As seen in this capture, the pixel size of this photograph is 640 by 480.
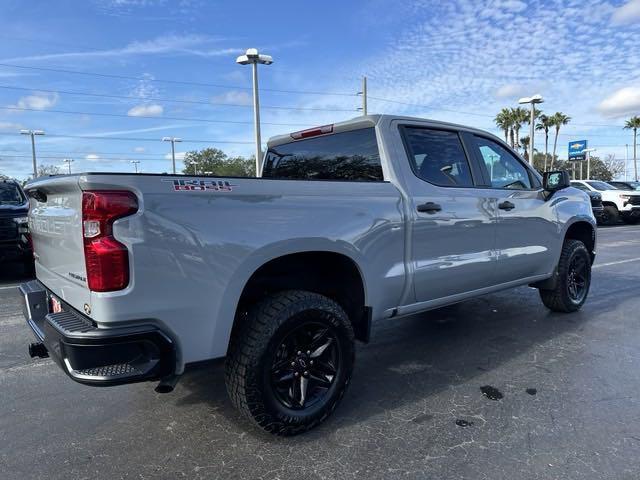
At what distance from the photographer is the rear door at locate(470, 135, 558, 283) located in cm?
430

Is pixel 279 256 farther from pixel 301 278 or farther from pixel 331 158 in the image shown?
pixel 331 158

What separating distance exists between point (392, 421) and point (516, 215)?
2371 millimetres

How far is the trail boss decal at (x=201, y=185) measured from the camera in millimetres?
2363

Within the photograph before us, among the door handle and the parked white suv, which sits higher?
the door handle

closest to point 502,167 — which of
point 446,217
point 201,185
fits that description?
point 446,217

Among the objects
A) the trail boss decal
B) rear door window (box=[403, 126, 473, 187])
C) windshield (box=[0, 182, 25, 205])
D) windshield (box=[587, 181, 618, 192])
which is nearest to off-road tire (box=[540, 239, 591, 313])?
rear door window (box=[403, 126, 473, 187])

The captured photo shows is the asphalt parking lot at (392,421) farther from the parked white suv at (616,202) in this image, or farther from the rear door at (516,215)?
the parked white suv at (616,202)

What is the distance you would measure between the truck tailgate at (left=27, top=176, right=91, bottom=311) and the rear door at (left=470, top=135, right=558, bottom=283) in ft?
10.6

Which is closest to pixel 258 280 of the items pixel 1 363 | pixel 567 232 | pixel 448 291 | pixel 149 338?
pixel 149 338

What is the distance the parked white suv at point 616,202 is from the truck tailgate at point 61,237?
19.0m

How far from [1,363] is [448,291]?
12.3ft

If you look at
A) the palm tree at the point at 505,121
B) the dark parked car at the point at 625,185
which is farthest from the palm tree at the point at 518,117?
the dark parked car at the point at 625,185

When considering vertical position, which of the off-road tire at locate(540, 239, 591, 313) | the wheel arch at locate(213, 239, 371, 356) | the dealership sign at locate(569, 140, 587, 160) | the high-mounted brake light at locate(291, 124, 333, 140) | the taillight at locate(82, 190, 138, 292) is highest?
the dealership sign at locate(569, 140, 587, 160)

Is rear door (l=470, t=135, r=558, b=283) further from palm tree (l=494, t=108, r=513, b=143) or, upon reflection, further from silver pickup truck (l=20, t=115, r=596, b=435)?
palm tree (l=494, t=108, r=513, b=143)
